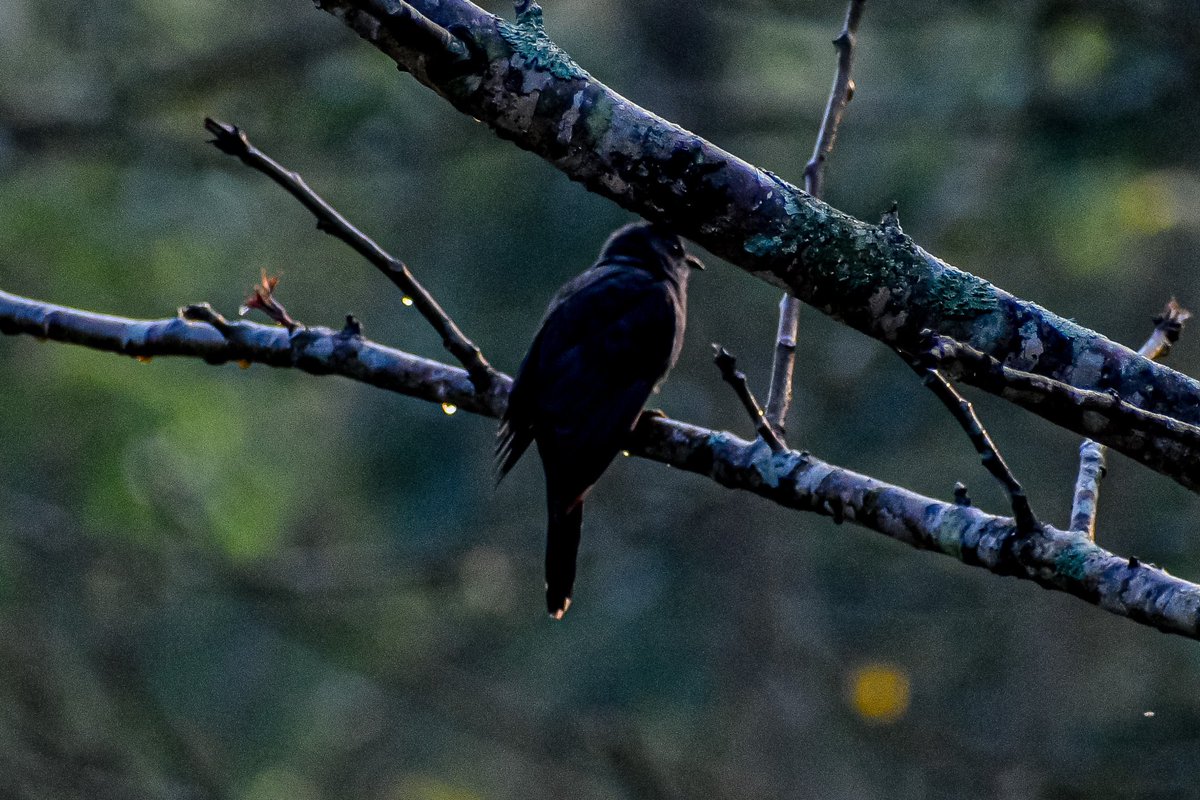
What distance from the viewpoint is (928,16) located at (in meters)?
7.38

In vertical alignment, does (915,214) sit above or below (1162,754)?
above

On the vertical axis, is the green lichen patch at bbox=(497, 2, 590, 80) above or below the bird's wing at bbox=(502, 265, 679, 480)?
above

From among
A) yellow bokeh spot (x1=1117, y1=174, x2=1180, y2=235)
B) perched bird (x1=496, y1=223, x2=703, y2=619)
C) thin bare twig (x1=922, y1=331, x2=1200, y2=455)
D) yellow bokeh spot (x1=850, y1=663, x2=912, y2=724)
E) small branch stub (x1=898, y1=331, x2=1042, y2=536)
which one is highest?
yellow bokeh spot (x1=1117, y1=174, x2=1180, y2=235)

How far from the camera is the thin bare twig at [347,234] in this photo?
2.35m

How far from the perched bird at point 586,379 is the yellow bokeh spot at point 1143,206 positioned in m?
2.49

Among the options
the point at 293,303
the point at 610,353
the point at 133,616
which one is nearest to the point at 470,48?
the point at 610,353

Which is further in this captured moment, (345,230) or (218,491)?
(218,491)

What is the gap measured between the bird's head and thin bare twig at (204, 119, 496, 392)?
2071mm

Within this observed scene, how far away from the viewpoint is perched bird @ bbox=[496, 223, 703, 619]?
4098 millimetres

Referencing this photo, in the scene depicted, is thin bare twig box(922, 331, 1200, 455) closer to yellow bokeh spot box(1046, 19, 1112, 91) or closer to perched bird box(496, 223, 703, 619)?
perched bird box(496, 223, 703, 619)

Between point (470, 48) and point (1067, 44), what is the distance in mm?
5431

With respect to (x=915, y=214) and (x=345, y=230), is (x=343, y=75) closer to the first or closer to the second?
(x=915, y=214)

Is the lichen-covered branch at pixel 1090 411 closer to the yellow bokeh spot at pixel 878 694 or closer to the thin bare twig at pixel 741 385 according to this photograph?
the thin bare twig at pixel 741 385

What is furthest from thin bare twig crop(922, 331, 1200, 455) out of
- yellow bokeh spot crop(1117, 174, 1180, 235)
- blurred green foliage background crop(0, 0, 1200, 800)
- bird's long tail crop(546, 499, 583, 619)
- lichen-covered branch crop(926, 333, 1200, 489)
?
yellow bokeh spot crop(1117, 174, 1180, 235)
